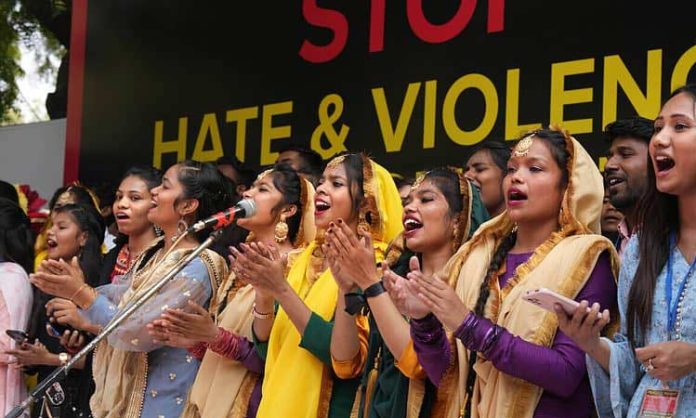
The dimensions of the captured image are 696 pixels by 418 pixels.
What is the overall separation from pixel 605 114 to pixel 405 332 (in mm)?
1906

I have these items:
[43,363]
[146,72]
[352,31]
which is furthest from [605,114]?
[146,72]

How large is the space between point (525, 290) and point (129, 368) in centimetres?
225

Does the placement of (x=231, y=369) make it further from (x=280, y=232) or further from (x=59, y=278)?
(x=59, y=278)

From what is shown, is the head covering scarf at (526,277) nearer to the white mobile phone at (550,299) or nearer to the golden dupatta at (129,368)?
the white mobile phone at (550,299)

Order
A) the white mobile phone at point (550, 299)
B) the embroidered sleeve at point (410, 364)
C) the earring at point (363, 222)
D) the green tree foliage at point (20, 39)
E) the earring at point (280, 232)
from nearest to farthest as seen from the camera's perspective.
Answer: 1. the white mobile phone at point (550, 299)
2. the embroidered sleeve at point (410, 364)
3. the earring at point (363, 222)
4. the earring at point (280, 232)
5. the green tree foliage at point (20, 39)

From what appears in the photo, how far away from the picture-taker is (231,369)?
4.80 meters

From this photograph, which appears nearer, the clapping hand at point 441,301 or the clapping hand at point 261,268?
the clapping hand at point 441,301

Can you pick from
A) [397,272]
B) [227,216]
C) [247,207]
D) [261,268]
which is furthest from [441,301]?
[247,207]

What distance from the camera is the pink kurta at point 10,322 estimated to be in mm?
5906

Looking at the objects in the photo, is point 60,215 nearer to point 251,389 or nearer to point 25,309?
point 25,309

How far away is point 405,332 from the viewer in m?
3.96

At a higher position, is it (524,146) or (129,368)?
(524,146)

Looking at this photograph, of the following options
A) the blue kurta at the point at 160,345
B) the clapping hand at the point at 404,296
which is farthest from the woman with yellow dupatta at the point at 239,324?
the clapping hand at the point at 404,296

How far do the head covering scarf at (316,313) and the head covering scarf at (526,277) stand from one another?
0.64 m
